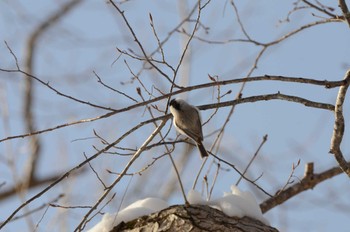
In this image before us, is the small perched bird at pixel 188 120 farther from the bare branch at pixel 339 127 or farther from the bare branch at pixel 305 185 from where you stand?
the bare branch at pixel 305 185

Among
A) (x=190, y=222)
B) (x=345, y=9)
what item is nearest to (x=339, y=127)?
(x=345, y=9)

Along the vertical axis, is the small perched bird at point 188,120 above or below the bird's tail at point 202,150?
above

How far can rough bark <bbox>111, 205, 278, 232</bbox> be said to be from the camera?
2.39 meters

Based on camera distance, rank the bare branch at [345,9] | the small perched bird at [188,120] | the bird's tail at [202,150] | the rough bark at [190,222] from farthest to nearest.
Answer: the bird's tail at [202,150] → the small perched bird at [188,120] → the bare branch at [345,9] → the rough bark at [190,222]

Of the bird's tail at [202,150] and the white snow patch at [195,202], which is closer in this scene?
the white snow patch at [195,202]

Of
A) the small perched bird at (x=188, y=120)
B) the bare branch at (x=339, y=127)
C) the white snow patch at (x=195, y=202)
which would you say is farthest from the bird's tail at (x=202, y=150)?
the bare branch at (x=339, y=127)

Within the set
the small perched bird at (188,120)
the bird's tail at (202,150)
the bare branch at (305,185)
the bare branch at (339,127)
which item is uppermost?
the small perched bird at (188,120)

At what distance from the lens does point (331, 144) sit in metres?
2.60

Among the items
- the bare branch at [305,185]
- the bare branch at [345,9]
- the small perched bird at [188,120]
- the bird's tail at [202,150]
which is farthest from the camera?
the bare branch at [305,185]

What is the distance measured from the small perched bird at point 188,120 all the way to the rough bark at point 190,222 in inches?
17.3

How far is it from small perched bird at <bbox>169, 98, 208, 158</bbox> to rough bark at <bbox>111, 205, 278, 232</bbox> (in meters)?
0.44

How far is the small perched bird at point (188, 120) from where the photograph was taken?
8.89ft

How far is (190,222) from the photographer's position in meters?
2.39

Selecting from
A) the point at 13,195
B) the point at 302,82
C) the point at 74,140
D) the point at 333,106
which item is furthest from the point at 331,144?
the point at 13,195
